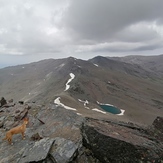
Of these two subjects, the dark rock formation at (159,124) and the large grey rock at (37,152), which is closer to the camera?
the large grey rock at (37,152)

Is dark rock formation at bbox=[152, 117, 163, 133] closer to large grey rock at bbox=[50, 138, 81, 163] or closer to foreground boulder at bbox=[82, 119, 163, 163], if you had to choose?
foreground boulder at bbox=[82, 119, 163, 163]

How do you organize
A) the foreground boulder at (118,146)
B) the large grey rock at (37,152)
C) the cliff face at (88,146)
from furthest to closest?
the large grey rock at (37,152) < the cliff face at (88,146) < the foreground boulder at (118,146)

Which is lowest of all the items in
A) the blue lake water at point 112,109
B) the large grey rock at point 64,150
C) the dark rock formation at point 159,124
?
the blue lake water at point 112,109

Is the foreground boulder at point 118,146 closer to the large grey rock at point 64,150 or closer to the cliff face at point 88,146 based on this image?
the cliff face at point 88,146

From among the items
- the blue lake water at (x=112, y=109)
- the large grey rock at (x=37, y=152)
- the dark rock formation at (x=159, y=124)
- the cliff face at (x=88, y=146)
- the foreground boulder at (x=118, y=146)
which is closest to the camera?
the foreground boulder at (x=118, y=146)

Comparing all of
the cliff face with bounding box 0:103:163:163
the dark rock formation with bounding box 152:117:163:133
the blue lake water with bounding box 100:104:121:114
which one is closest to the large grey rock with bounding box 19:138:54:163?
the cliff face with bounding box 0:103:163:163

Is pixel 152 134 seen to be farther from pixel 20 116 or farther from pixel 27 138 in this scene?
pixel 20 116

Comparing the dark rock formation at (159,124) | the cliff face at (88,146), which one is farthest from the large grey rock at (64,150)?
the dark rock formation at (159,124)

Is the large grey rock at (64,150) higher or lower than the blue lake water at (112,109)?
higher
